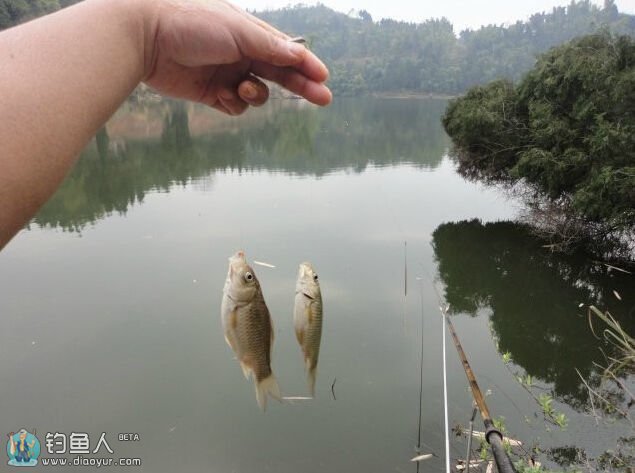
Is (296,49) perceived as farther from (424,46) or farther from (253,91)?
(424,46)

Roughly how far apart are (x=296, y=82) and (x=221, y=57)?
297 mm

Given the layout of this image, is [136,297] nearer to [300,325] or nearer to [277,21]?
[300,325]

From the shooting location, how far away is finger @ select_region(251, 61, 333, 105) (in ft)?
5.25

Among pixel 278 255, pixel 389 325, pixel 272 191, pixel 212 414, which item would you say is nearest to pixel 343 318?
pixel 389 325

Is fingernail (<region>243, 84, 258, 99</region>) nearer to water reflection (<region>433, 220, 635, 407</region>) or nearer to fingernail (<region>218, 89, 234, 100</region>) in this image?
fingernail (<region>218, 89, 234, 100</region>)

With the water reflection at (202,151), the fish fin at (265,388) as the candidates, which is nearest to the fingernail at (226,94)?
the fish fin at (265,388)

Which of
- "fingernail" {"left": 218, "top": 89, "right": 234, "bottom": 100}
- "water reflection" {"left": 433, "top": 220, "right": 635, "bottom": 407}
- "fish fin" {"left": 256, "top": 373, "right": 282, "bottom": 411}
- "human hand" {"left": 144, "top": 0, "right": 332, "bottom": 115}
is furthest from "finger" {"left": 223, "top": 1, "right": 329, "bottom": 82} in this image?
"water reflection" {"left": 433, "top": 220, "right": 635, "bottom": 407}

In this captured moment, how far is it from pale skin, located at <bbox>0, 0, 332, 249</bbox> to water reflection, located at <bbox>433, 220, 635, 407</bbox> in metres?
7.52

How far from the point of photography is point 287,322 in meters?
7.34

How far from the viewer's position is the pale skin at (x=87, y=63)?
90 centimetres

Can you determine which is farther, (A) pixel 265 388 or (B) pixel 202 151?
(B) pixel 202 151

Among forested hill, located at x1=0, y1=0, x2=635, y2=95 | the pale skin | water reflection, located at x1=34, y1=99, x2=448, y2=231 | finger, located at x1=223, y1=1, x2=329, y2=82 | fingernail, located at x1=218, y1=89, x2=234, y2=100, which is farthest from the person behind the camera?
forested hill, located at x1=0, y1=0, x2=635, y2=95

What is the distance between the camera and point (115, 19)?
3.67 feet

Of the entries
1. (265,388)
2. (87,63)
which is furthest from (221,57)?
(265,388)
